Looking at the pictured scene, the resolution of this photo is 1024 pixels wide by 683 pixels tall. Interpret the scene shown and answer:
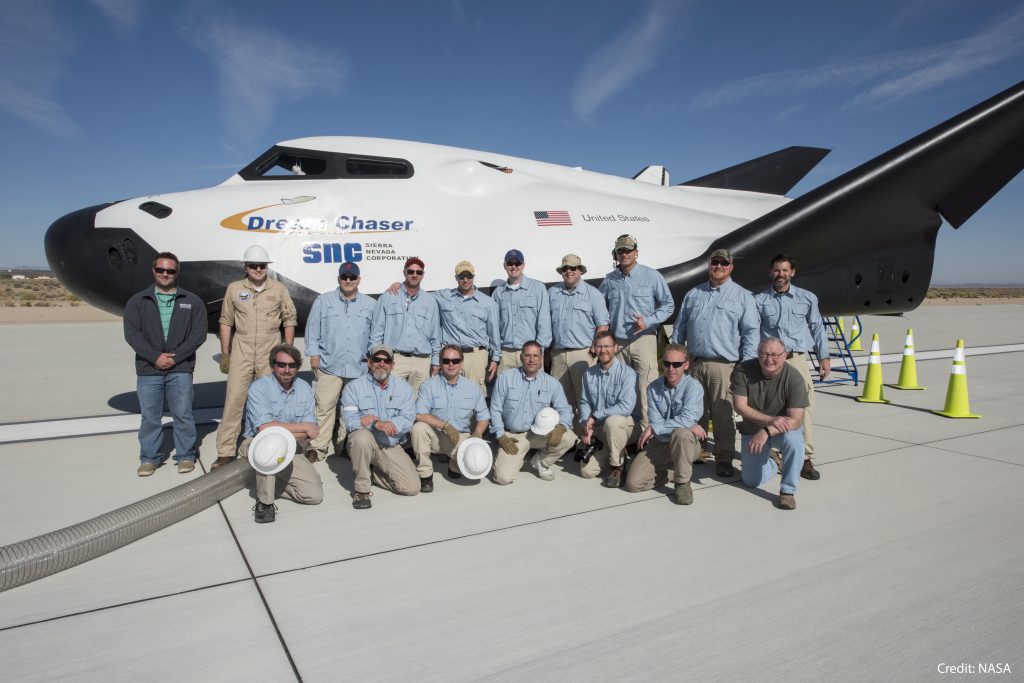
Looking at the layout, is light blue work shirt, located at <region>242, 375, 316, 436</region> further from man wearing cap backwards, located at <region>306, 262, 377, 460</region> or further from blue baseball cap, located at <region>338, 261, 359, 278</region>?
blue baseball cap, located at <region>338, 261, 359, 278</region>

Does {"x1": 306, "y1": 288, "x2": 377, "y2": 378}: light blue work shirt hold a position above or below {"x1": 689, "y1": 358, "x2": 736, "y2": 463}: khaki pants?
above

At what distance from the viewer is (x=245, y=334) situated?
5.70 metres

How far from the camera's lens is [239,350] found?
18.7 feet

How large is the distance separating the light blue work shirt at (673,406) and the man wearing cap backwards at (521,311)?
146 centimetres

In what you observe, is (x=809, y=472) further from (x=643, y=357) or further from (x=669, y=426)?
(x=643, y=357)

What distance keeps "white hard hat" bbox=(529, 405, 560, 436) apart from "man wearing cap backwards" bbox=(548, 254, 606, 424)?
91 centimetres

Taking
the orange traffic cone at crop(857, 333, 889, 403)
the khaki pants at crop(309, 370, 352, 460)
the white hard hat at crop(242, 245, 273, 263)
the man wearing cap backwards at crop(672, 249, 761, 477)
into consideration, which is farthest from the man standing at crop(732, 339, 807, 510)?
the orange traffic cone at crop(857, 333, 889, 403)

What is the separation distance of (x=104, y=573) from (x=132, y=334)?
2.52 meters

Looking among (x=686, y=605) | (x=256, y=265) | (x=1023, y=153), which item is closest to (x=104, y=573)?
(x=256, y=265)

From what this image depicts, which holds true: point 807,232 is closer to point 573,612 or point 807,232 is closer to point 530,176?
point 530,176

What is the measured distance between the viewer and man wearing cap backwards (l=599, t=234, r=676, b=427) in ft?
20.4

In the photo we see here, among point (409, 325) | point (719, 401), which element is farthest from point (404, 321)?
point (719, 401)

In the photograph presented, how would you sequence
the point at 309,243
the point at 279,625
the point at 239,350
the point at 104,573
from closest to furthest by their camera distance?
the point at 279,625
the point at 104,573
the point at 239,350
the point at 309,243

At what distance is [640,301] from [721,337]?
92 cm
